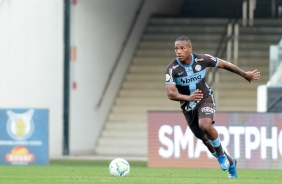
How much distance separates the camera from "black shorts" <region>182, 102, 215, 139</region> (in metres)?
16.5

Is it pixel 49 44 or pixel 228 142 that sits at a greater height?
pixel 49 44

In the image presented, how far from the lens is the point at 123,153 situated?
28781mm

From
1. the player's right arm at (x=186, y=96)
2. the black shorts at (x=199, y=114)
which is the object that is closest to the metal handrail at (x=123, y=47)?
the black shorts at (x=199, y=114)

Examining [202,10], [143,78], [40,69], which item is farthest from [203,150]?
[202,10]

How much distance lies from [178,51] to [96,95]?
13.1 m

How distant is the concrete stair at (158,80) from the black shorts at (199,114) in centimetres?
1174

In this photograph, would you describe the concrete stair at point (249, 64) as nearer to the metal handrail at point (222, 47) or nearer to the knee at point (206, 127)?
the metal handrail at point (222, 47)

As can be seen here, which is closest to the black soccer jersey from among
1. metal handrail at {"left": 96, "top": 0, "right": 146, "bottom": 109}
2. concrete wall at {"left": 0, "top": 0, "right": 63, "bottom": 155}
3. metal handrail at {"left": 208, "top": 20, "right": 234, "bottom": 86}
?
concrete wall at {"left": 0, "top": 0, "right": 63, "bottom": 155}

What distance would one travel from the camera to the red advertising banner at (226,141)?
22.1 m

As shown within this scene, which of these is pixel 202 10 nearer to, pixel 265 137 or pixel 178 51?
pixel 265 137

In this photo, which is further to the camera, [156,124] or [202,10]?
[202,10]

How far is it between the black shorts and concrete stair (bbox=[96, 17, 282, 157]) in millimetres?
11740

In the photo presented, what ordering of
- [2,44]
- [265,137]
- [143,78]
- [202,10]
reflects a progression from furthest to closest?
[202,10] → [143,78] → [2,44] → [265,137]

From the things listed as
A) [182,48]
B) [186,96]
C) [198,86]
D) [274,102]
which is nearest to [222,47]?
[274,102]
